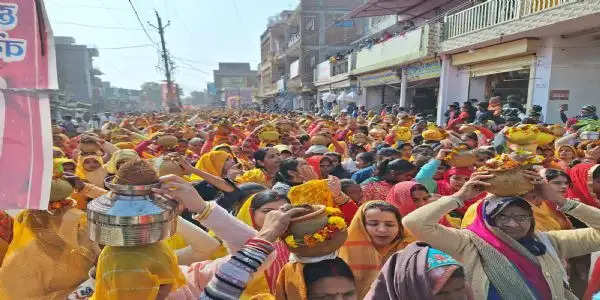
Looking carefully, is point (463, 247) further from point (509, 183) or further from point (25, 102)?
point (25, 102)

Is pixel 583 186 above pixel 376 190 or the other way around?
above

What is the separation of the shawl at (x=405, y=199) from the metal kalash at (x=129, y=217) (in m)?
1.85

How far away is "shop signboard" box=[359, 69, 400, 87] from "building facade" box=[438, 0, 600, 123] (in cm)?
567

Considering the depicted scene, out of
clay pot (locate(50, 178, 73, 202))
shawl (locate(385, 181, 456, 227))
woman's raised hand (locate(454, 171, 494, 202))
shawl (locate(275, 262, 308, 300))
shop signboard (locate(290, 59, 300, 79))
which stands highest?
shop signboard (locate(290, 59, 300, 79))

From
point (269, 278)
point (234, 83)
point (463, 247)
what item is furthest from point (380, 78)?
point (234, 83)

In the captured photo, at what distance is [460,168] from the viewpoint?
13.3 feet

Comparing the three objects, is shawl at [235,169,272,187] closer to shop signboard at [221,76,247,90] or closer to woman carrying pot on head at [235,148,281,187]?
woman carrying pot on head at [235,148,281,187]

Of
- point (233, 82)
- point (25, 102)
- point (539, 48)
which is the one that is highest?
point (233, 82)

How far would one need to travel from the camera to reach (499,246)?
2100mm

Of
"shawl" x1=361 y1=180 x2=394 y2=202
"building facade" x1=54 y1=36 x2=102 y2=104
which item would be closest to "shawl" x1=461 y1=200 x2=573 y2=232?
"shawl" x1=361 y1=180 x2=394 y2=202

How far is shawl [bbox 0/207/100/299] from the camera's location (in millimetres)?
2074

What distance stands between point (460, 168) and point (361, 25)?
3946 centimetres

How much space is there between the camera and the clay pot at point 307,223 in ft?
5.37

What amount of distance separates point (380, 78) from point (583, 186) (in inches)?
699
